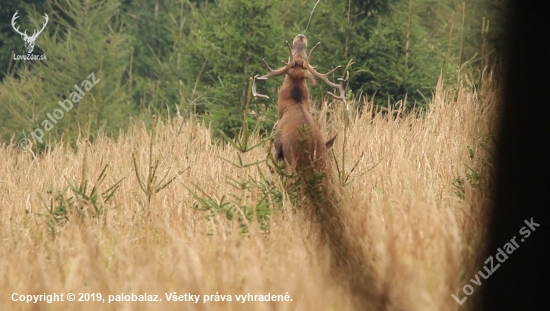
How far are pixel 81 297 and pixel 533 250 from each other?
7.42ft

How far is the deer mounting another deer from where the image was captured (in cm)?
720

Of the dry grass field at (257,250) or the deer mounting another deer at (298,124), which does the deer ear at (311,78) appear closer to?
the deer mounting another deer at (298,124)

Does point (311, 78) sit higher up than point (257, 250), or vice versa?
point (311, 78)

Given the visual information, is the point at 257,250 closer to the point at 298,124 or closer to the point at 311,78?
the point at 298,124

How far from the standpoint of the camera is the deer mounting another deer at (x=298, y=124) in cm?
720

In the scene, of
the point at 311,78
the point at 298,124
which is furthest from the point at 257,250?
the point at 311,78

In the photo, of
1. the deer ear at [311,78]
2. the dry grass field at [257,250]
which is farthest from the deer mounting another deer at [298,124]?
the dry grass field at [257,250]

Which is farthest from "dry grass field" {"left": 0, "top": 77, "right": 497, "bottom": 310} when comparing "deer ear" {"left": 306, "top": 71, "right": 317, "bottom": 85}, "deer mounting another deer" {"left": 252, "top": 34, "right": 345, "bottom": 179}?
"deer ear" {"left": 306, "top": 71, "right": 317, "bottom": 85}

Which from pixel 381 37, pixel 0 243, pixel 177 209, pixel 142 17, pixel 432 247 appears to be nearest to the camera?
pixel 432 247

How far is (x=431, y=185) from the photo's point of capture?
704cm

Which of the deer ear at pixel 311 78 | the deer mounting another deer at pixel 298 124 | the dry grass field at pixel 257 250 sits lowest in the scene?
the dry grass field at pixel 257 250

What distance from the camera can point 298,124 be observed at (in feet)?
25.3

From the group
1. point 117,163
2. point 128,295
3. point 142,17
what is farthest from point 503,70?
point 142,17

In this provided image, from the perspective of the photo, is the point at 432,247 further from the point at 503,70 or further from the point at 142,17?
the point at 142,17
